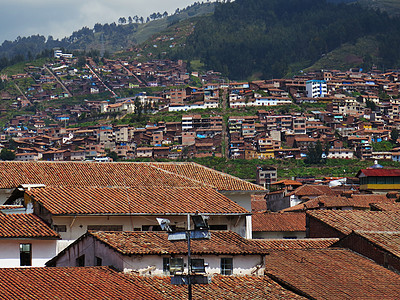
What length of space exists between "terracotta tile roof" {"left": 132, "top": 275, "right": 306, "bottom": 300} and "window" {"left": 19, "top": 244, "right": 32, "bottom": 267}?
3.96 metres

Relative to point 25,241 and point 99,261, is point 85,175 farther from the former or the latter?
point 99,261

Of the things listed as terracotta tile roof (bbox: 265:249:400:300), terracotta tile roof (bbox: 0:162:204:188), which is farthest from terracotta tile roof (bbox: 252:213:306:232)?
terracotta tile roof (bbox: 265:249:400:300)

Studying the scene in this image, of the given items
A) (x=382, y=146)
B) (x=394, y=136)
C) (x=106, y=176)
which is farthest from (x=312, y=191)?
(x=394, y=136)

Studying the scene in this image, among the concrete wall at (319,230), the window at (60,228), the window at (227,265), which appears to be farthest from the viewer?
the concrete wall at (319,230)

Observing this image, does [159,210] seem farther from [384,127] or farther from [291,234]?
[384,127]

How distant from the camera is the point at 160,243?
19.7 m

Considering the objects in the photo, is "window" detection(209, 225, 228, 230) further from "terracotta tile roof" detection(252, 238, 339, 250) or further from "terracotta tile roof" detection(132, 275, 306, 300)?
"terracotta tile roof" detection(132, 275, 306, 300)

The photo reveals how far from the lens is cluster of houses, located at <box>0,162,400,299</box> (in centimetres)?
1817

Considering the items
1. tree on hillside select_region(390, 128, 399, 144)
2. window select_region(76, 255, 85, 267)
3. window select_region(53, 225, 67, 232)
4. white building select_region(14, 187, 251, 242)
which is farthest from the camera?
tree on hillside select_region(390, 128, 399, 144)

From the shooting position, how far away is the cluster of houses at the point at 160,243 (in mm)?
18172

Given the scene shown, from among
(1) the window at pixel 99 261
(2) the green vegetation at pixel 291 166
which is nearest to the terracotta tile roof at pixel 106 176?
(1) the window at pixel 99 261

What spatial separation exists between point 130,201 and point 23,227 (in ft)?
10.1

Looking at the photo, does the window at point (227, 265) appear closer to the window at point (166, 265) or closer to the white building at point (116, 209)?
A: the window at point (166, 265)

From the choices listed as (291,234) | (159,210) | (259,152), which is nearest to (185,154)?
(259,152)
